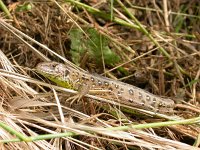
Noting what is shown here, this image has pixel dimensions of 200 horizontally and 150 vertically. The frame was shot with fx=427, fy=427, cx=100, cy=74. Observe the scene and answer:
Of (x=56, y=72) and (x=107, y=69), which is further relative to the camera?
(x=107, y=69)

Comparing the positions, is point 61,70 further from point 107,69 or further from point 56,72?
point 107,69

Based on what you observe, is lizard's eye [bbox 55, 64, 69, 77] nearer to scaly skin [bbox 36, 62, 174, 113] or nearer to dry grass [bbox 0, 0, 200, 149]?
scaly skin [bbox 36, 62, 174, 113]

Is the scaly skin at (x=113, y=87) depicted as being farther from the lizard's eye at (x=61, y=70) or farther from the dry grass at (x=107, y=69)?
the dry grass at (x=107, y=69)

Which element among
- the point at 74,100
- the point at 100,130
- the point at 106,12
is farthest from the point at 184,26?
the point at 100,130

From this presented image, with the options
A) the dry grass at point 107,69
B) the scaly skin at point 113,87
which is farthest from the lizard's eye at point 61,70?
the dry grass at point 107,69

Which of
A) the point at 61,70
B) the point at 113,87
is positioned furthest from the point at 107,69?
the point at 61,70

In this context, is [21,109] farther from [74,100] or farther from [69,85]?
[69,85]

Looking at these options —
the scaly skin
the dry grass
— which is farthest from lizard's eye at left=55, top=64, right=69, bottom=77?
the dry grass
